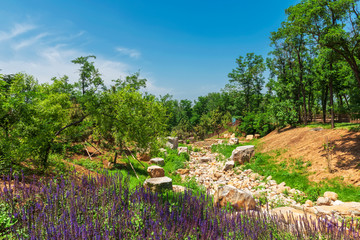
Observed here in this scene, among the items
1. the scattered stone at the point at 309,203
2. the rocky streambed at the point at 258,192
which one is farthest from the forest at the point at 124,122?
the scattered stone at the point at 309,203

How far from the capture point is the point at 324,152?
11.9 m

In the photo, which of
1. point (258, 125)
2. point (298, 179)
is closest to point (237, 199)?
point (298, 179)

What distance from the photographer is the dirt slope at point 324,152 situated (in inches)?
377

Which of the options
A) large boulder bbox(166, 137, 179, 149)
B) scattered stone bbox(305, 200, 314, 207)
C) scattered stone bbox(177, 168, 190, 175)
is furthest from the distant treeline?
scattered stone bbox(305, 200, 314, 207)

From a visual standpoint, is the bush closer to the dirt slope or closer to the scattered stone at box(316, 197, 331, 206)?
the dirt slope

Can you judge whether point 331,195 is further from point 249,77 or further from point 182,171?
point 249,77

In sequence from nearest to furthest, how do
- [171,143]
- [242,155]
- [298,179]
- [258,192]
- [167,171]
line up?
[258,192] < [298,179] < [167,171] < [242,155] < [171,143]

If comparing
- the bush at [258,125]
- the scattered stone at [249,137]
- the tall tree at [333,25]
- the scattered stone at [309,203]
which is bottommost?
the scattered stone at [309,203]

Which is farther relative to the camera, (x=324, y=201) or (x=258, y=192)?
(x=258, y=192)

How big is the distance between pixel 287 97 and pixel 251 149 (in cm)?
1511

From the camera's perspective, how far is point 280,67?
27625 millimetres

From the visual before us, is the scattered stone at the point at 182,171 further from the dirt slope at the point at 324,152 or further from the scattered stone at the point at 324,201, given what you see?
the scattered stone at the point at 324,201

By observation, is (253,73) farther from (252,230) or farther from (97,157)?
(252,230)

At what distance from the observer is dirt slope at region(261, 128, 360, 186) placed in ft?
31.4
